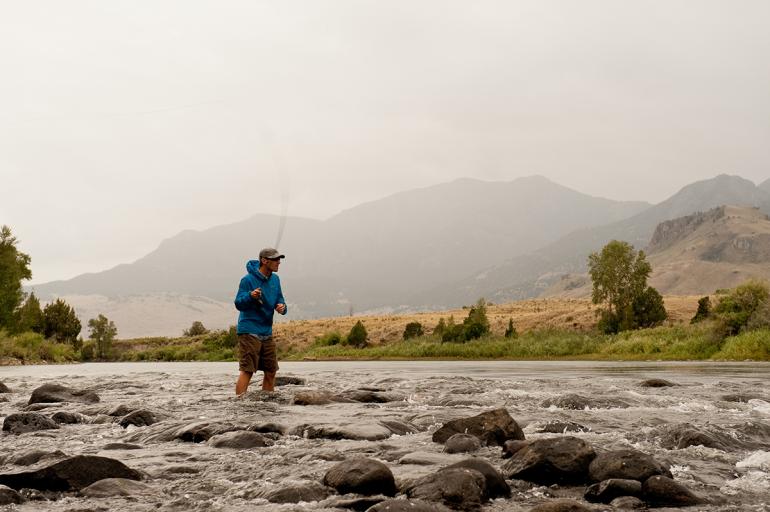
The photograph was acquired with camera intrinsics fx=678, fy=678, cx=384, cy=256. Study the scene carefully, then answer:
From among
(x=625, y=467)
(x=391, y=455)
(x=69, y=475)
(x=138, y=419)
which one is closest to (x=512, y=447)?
(x=391, y=455)

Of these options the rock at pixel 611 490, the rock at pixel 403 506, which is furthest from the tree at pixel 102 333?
the rock at pixel 611 490

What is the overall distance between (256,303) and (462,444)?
6529 mm

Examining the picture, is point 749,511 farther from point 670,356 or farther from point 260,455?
point 670,356

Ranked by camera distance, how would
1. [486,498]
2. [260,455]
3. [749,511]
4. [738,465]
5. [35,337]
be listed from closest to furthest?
[749,511] < [486,498] < [738,465] < [260,455] < [35,337]

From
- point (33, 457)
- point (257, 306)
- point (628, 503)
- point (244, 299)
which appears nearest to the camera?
point (628, 503)

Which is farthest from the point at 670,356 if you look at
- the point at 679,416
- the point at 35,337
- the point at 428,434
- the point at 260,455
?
the point at 35,337

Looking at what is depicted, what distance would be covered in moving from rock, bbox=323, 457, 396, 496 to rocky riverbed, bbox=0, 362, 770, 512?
13mm

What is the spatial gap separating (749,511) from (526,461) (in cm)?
199

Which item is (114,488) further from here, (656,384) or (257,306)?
(656,384)

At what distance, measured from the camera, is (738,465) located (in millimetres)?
7191

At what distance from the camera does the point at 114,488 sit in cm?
604

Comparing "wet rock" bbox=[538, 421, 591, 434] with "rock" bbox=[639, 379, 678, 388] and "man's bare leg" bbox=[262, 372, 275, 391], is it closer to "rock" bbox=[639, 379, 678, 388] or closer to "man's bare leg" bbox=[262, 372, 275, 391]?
"man's bare leg" bbox=[262, 372, 275, 391]

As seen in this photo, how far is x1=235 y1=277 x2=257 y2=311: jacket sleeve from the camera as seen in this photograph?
13.3 metres

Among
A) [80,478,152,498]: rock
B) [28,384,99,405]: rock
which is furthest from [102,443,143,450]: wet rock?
[28,384,99,405]: rock
